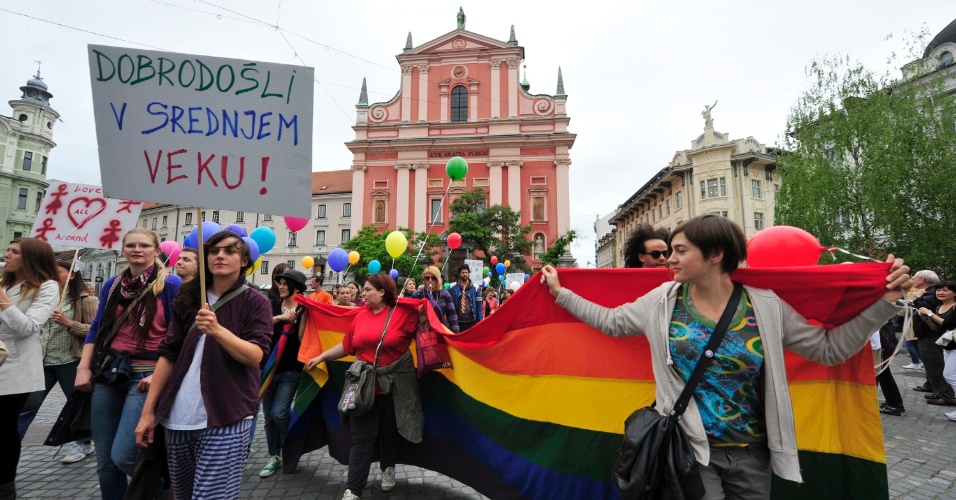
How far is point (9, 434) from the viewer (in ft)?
10.4

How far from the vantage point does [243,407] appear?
235cm

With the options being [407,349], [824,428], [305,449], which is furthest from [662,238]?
[305,449]

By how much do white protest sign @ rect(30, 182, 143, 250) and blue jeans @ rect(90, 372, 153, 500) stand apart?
2.44 meters

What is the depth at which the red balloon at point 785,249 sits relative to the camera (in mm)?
2521

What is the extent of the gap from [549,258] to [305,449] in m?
24.3

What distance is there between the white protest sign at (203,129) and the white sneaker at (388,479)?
247 centimetres

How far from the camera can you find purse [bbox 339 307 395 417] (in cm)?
345

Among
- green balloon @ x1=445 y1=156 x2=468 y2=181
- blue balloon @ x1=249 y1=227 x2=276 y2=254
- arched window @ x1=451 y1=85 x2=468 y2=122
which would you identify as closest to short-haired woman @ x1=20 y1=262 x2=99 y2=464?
blue balloon @ x1=249 y1=227 x2=276 y2=254

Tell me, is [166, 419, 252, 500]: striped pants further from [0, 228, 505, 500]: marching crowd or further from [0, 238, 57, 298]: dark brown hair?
[0, 238, 57, 298]: dark brown hair

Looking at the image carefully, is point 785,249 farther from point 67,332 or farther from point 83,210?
point 83,210

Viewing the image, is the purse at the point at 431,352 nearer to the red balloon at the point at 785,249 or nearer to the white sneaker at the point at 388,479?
the white sneaker at the point at 388,479

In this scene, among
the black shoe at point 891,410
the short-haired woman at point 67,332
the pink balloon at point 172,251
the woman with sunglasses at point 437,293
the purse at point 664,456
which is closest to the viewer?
the purse at point 664,456

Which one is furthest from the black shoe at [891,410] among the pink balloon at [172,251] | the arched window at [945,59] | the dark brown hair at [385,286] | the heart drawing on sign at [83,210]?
the arched window at [945,59]

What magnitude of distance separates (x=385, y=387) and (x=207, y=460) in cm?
143
